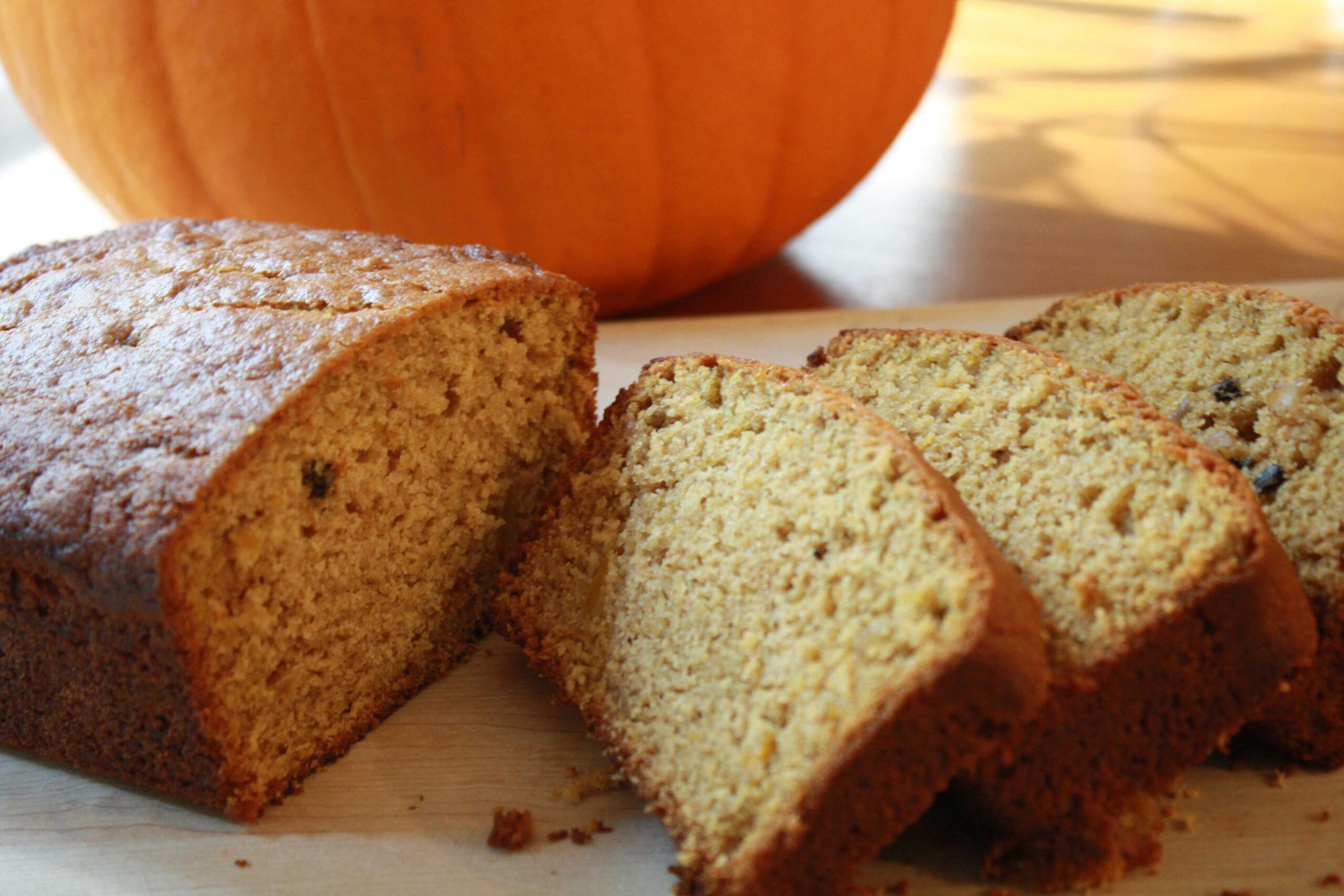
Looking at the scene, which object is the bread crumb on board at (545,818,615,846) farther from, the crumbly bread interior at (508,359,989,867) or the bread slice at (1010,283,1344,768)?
the bread slice at (1010,283,1344,768)

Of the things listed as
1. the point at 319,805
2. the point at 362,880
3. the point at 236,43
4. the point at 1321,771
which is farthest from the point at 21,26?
the point at 1321,771

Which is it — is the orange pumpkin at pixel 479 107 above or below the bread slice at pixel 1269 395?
above

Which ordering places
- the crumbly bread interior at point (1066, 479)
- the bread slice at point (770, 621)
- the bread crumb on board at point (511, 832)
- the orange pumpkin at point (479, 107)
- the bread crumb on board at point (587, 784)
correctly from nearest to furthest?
the bread slice at point (770, 621)
the crumbly bread interior at point (1066, 479)
the bread crumb on board at point (511, 832)
the bread crumb on board at point (587, 784)
the orange pumpkin at point (479, 107)

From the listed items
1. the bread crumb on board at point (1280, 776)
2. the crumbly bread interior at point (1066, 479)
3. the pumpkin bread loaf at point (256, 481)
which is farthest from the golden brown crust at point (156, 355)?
the bread crumb on board at point (1280, 776)

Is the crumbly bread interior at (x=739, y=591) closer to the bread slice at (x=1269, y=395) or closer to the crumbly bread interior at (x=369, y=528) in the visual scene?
the crumbly bread interior at (x=369, y=528)

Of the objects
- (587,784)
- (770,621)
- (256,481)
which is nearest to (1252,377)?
(770,621)

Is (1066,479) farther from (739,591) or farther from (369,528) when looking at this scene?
(369,528)
